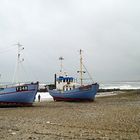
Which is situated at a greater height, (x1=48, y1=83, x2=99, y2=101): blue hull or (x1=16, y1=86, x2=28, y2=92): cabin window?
(x1=16, y1=86, x2=28, y2=92): cabin window

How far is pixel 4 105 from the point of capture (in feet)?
108

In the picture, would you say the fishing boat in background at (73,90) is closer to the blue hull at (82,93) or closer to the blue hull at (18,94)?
the blue hull at (82,93)

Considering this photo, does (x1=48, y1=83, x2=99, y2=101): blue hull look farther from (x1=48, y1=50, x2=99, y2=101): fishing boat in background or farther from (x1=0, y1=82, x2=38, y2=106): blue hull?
(x1=0, y1=82, x2=38, y2=106): blue hull

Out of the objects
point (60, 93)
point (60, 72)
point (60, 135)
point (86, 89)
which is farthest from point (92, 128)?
point (60, 72)

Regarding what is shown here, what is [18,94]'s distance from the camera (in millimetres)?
32844

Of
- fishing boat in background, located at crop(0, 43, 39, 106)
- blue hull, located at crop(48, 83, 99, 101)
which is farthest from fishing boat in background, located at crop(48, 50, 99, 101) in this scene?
fishing boat in background, located at crop(0, 43, 39, 106)

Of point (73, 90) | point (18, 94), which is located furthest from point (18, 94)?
point (73, 90)

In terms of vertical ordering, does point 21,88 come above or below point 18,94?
above

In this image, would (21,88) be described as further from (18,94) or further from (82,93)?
(82,93)

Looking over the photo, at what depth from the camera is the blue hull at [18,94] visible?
107ft

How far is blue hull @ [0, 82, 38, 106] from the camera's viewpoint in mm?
32500

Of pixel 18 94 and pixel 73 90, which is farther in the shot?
pixel 73 90

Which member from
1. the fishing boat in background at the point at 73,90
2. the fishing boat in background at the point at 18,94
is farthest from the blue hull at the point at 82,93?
the fishing boat in background at the point at 18,94

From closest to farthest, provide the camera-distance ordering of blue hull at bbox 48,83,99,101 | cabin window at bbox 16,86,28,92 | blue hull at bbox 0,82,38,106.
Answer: blue hull at bbox 0,82,38,106 < cabin window at bbox 16,86,28,92 < blue hull at bbox 48,83,99,101
